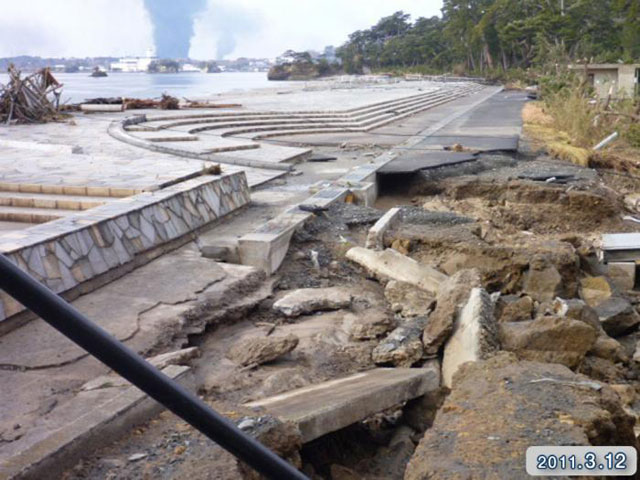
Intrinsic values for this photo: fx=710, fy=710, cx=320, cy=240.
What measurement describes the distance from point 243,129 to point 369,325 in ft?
35.1

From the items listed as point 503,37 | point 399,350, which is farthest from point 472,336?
point 503,37

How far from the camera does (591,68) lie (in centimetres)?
2652

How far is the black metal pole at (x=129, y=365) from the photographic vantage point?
97 centimetres

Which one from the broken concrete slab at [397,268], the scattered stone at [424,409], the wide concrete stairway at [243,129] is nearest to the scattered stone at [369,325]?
the broken concrete slab at [397,268]

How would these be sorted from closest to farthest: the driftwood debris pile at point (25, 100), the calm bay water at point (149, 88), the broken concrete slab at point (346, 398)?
the broken concrete slab at point (346, 398)
the driftwood debris pile at point (25, 100)
the calm bay water at point (149, 88)

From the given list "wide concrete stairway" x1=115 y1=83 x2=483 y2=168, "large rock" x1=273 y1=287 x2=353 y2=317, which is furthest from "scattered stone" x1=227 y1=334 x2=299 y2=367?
"wide concrete stairway" x1=115 y1=83 x2=483 y2=168

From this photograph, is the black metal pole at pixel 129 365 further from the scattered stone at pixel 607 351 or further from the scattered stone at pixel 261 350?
the scattered stone at pixel 607 351

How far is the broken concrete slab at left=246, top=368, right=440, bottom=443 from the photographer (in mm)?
3141

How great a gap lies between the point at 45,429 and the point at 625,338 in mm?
4220

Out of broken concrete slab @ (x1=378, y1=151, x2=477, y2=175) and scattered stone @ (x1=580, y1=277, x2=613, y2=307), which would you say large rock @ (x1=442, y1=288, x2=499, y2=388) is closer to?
scattered stone @ (x1=580, y1=277, x2=613, y2=307)

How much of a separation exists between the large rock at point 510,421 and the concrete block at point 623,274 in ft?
12.4

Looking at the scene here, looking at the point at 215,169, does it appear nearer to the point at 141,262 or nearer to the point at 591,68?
the point at 141,262

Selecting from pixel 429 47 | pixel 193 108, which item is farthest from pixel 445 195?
pixel 429 47

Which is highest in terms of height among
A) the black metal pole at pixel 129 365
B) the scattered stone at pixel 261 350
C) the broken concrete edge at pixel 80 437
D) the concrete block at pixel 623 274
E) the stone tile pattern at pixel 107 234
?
the black metal pole at pixel 129 365
